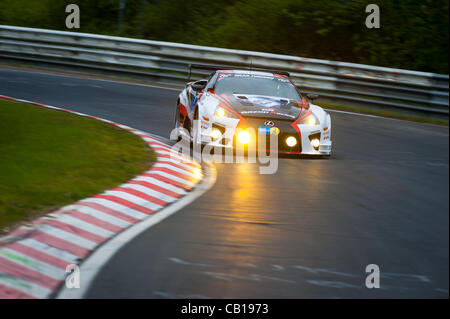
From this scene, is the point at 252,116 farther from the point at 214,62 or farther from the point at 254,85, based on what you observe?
the point at 214,62

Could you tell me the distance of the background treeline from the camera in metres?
18.4

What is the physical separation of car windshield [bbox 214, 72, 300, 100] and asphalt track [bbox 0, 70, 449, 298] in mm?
1347

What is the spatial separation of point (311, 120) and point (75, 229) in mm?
4641

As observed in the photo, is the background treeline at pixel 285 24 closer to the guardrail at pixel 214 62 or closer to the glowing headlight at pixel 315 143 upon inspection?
the guardrail at pixel 214 62

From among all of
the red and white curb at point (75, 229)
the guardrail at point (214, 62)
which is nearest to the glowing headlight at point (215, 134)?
the red and white curb at point (75, 229)

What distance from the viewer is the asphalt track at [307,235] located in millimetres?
4477

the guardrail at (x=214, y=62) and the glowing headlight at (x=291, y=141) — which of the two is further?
the guardrail at (x=214, y=62)

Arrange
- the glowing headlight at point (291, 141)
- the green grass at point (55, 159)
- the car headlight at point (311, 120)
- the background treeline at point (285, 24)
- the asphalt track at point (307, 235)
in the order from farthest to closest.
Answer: the background treeline at point (285, 24)
the car headlight at point (311, 120)
the glowing headlight at point (291, 141)
the green grass at point (55, 159)
the asphalt track at point (307, 235)

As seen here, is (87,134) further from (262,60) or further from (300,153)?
(262,60)

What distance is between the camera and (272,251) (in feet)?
17.9

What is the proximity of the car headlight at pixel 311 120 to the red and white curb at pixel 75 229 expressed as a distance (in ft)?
5.72

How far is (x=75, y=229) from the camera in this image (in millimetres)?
6004
